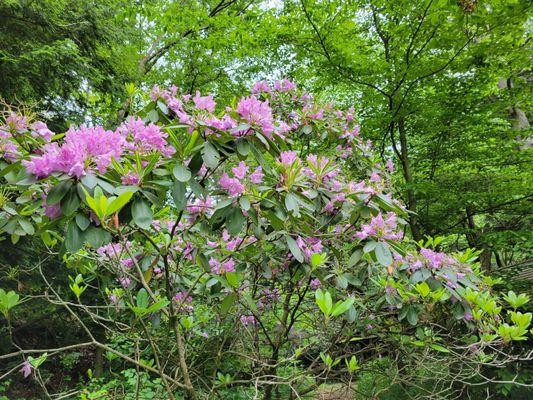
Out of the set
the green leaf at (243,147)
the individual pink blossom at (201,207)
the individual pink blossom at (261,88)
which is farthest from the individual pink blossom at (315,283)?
the individual pink blossom at (261,88)

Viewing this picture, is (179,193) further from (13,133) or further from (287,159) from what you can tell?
(13,133)

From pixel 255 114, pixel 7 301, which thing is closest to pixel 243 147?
pixel 255 114

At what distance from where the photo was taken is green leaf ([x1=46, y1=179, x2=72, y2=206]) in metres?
1.02

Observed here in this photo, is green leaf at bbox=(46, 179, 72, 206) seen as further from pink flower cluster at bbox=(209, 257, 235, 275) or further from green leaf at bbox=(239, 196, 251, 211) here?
pink flower cluster at bbox=(209, 257, 235, 275)

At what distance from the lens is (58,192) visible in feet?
3.42

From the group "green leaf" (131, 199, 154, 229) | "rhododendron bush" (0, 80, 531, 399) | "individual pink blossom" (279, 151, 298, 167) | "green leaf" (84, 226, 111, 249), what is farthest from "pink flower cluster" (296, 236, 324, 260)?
"green leaf" (84, 226, 111, 249)

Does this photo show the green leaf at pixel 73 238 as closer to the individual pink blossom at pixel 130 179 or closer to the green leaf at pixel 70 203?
the green leaf at pixel 70 203

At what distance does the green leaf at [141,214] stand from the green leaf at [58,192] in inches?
7.4

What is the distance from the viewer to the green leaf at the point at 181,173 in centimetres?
122

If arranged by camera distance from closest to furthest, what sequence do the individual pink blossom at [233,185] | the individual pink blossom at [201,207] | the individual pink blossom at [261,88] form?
the individual pink blossom at [233,185] < the individual pink blossom at [201,207] < the individual pink blossom at [261,88]

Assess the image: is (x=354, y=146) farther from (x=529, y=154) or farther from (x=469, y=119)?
(x=529, y=154)

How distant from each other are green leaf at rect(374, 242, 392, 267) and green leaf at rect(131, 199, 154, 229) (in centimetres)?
96

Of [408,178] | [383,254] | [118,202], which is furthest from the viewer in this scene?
[408,178]

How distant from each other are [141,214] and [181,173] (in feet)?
0.64
